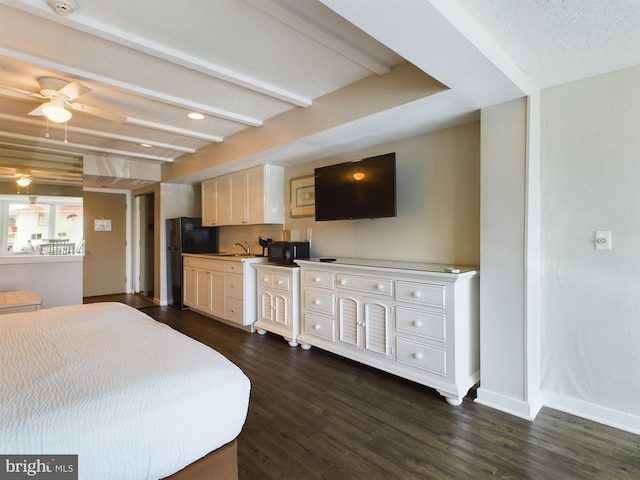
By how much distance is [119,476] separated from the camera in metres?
1.04

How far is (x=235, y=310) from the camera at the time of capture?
4242 mm

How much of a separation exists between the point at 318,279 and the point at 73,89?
2.49 metres

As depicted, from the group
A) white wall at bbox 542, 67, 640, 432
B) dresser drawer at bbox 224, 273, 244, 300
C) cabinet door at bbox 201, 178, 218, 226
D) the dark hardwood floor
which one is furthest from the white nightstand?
white wall at bbox 542, 67, 640, 432

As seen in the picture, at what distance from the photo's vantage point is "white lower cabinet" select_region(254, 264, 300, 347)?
142 inches

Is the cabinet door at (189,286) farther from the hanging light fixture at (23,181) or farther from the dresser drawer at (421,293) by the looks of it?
the dresser drawer at (421,293)

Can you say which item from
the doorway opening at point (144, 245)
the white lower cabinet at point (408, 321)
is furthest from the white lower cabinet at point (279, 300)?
the doorway opening at point (144, 245)

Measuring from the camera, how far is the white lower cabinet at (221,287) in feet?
13.5

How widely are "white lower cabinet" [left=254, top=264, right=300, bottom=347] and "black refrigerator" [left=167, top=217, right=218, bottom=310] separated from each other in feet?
6.38

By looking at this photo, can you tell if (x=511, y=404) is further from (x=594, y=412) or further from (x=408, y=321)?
(x=408, y=321)

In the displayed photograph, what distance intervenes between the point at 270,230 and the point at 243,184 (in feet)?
2.43

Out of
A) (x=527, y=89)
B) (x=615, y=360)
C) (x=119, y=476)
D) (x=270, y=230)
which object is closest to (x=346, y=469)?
(x=119, y=476)

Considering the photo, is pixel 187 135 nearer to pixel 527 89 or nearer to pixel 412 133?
pixel 412 133

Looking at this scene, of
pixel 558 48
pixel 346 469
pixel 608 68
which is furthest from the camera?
pixel 608 68

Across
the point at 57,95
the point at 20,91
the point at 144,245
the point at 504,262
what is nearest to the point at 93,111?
the point at 57,95
